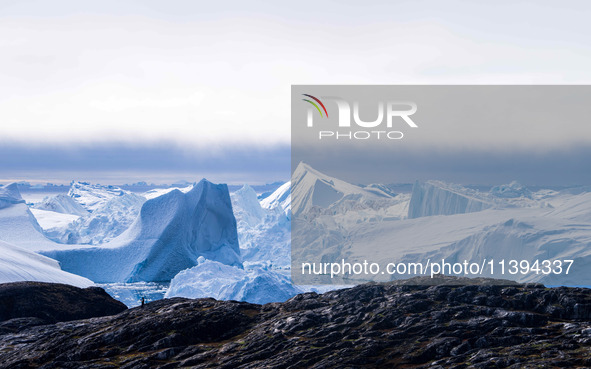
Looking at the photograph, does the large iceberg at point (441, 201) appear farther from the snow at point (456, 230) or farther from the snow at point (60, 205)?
the snow at point (60, 205)

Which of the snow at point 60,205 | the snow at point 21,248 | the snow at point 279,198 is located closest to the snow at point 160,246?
the snow at point 21,248

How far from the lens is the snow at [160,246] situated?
3041 inches

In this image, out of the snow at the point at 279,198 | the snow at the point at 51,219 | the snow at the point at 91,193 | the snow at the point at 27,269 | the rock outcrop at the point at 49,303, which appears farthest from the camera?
the snow at the point at 91,193

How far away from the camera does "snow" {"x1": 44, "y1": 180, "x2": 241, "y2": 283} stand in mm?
77250

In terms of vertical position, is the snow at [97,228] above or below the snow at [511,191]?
below

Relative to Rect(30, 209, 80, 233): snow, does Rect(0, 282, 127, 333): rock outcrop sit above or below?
below

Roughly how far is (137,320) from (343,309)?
39.9 ft

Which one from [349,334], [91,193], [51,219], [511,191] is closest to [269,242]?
[511,191]

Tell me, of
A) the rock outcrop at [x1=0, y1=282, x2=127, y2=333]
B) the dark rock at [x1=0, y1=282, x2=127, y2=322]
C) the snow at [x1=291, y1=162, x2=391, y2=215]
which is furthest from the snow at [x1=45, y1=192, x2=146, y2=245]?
the rock outcrop at [x1=0, y1=282, x2=127, y2=333]

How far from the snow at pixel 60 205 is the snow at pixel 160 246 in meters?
48.9

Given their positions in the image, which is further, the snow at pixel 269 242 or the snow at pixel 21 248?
the snow at pixel 269 242

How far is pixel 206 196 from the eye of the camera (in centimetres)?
8769

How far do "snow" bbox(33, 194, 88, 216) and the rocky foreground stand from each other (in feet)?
311

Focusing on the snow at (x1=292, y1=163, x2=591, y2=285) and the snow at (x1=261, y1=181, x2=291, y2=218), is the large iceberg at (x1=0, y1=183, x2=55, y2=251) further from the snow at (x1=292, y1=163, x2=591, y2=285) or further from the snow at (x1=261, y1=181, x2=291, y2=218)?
the snow at (x1=261, y1=181, x2=291, y2=218)
